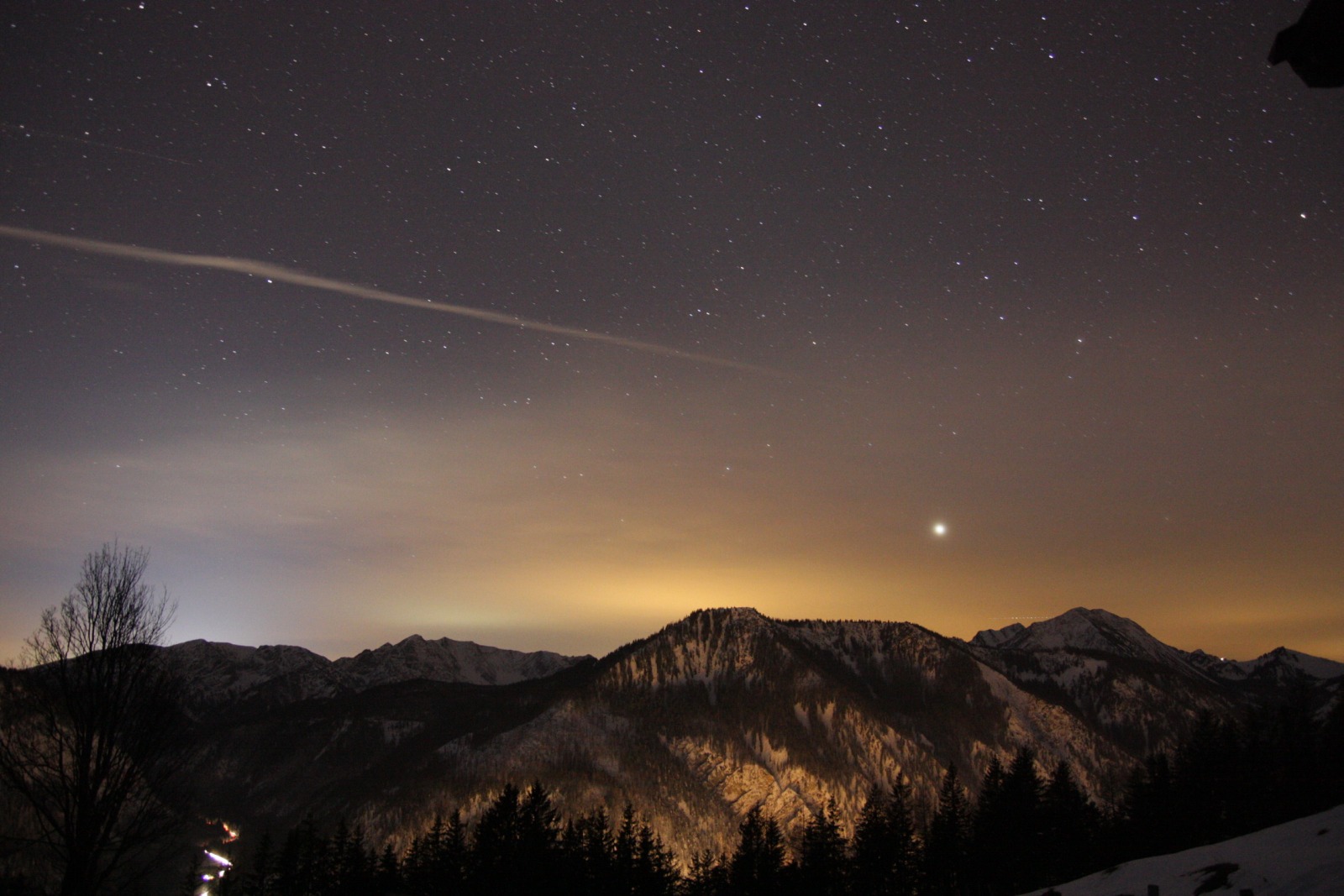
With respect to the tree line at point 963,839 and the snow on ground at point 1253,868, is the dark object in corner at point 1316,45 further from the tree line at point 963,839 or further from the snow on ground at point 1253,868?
the tree line at point 963,839

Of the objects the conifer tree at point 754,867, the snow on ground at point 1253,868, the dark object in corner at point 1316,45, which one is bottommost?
the conifer tree at point 754,867

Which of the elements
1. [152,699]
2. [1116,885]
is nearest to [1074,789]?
[1116,885]

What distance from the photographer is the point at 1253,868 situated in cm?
2416

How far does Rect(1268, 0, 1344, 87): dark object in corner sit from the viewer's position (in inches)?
132

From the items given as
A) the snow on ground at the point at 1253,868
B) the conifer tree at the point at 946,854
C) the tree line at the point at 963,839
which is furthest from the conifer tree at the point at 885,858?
the snow on ground at the point at 1253,868

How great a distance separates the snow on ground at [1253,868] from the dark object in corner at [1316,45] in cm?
2418

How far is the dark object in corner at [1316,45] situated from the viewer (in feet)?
11.0

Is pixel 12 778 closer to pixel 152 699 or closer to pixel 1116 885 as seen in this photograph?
pixel 152 699

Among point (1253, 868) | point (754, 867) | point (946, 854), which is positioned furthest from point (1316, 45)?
point (946, 854)

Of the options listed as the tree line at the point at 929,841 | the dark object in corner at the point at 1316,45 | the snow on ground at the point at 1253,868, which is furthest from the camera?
the tree line at the point at 929,841

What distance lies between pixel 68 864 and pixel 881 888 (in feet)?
164

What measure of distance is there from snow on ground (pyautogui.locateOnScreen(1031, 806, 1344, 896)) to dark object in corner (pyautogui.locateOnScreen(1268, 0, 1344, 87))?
24.2m

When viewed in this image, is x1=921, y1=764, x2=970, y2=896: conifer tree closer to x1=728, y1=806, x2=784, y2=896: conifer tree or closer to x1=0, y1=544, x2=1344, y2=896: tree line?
x1=0, y1=544, x2=1344, y2=896: tree line

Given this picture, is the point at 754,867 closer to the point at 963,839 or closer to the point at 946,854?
the point at 946,854
